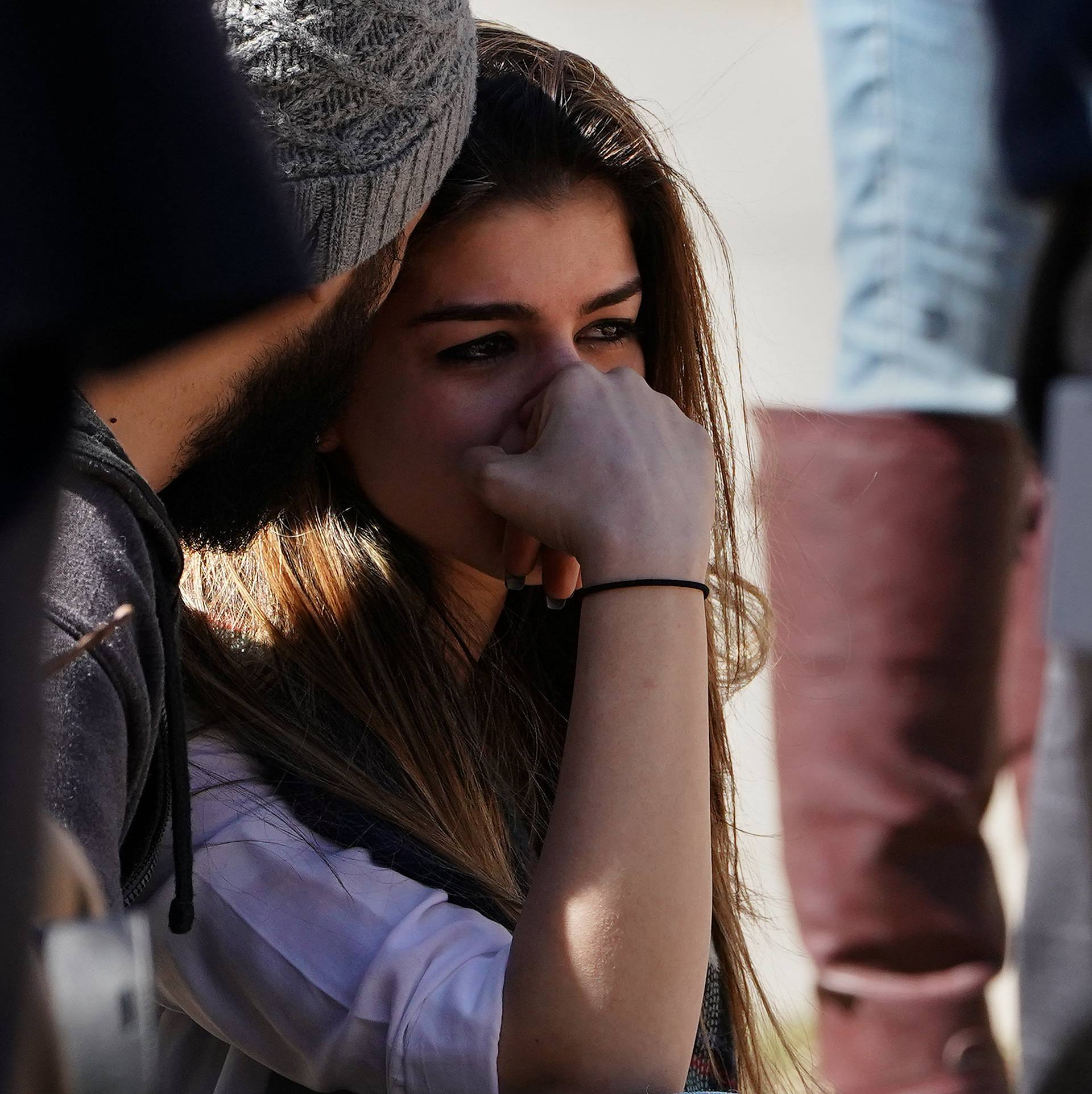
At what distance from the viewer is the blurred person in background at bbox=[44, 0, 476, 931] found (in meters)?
0.89

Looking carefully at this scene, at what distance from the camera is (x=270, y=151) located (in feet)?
3.56

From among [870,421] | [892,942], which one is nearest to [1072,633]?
[870,421]

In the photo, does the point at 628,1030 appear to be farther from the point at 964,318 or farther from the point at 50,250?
the point at 50,250

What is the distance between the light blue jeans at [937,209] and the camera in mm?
628

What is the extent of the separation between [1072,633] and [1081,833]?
0.42 ft

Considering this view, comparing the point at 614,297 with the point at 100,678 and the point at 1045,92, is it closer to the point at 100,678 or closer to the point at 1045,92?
the point at 100,678

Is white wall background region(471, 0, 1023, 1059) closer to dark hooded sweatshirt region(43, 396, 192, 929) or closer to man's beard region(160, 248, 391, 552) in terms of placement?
man's beard region(160, 248, 391, 552)

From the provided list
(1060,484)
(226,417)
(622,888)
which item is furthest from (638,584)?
(1060,484)

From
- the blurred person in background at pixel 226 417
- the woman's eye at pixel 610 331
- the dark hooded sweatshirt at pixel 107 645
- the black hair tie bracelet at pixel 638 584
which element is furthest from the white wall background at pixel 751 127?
the dark hooded sweatshirt at pixel 107 645

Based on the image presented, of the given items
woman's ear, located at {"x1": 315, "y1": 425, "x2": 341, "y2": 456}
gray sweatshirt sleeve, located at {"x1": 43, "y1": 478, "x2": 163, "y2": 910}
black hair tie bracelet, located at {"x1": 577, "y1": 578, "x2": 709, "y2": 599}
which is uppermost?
gray sweatshirt sleeve, located at {"x1": 43, "y1": 478, "x2": 163, "y2": 910}

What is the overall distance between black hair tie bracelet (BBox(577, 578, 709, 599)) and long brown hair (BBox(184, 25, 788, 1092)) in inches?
12.0

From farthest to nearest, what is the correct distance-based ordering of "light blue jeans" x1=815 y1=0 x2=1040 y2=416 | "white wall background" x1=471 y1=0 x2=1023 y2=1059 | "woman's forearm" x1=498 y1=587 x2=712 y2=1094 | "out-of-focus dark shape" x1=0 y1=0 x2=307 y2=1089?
"white wall background" x1=471 y1=0 x2=1023 y2=1059, "woman's forearm" x1=498 y1=587 x2=712 y2=1094, "light blue jeans" x1=815 y1=0 x2=1040 y2=416, "out-of-focus dark shape" x1=0 y1=0 x2=307 y2=1089

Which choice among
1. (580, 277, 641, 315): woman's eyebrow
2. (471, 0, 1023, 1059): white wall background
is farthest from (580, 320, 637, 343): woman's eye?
(471, 0, 1023, 1059): white wall background

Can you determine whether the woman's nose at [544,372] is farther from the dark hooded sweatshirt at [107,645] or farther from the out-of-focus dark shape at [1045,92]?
the out-of-focus dark shape at [1045,92]
